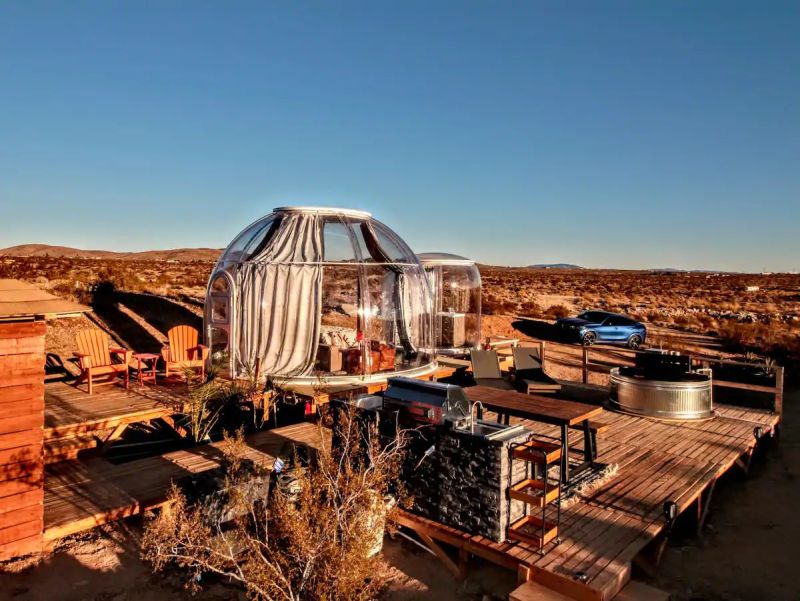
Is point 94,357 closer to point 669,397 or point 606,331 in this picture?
point 669,397

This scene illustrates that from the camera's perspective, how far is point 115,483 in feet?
22.5

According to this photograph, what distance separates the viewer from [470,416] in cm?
573

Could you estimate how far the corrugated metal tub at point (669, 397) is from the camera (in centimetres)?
978

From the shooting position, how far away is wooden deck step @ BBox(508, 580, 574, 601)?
4.76m

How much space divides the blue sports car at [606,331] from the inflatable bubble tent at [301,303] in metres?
11.6

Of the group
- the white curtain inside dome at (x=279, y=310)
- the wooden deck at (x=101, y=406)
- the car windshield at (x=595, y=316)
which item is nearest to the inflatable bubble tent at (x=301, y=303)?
the white curtain inside dome at (x=279, y=310)

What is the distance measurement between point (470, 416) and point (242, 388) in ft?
17.5

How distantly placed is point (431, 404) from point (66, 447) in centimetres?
543

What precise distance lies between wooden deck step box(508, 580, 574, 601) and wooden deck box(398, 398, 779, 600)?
0.05m

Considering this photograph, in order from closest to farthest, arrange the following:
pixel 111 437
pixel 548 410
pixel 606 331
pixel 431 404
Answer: pixel 431 404 < pixel 548 410 < pixel 111 437 < pixel 606 331

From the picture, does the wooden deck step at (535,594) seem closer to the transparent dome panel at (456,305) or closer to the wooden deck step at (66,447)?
the wooden deck step at (66,447)

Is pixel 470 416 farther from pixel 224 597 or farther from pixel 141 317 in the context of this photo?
pixel 141 317

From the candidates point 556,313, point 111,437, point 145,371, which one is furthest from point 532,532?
point 556,313

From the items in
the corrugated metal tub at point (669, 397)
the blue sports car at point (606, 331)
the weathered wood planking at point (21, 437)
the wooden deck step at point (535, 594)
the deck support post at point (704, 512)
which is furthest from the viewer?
the blue sports car at point (606, 331)
